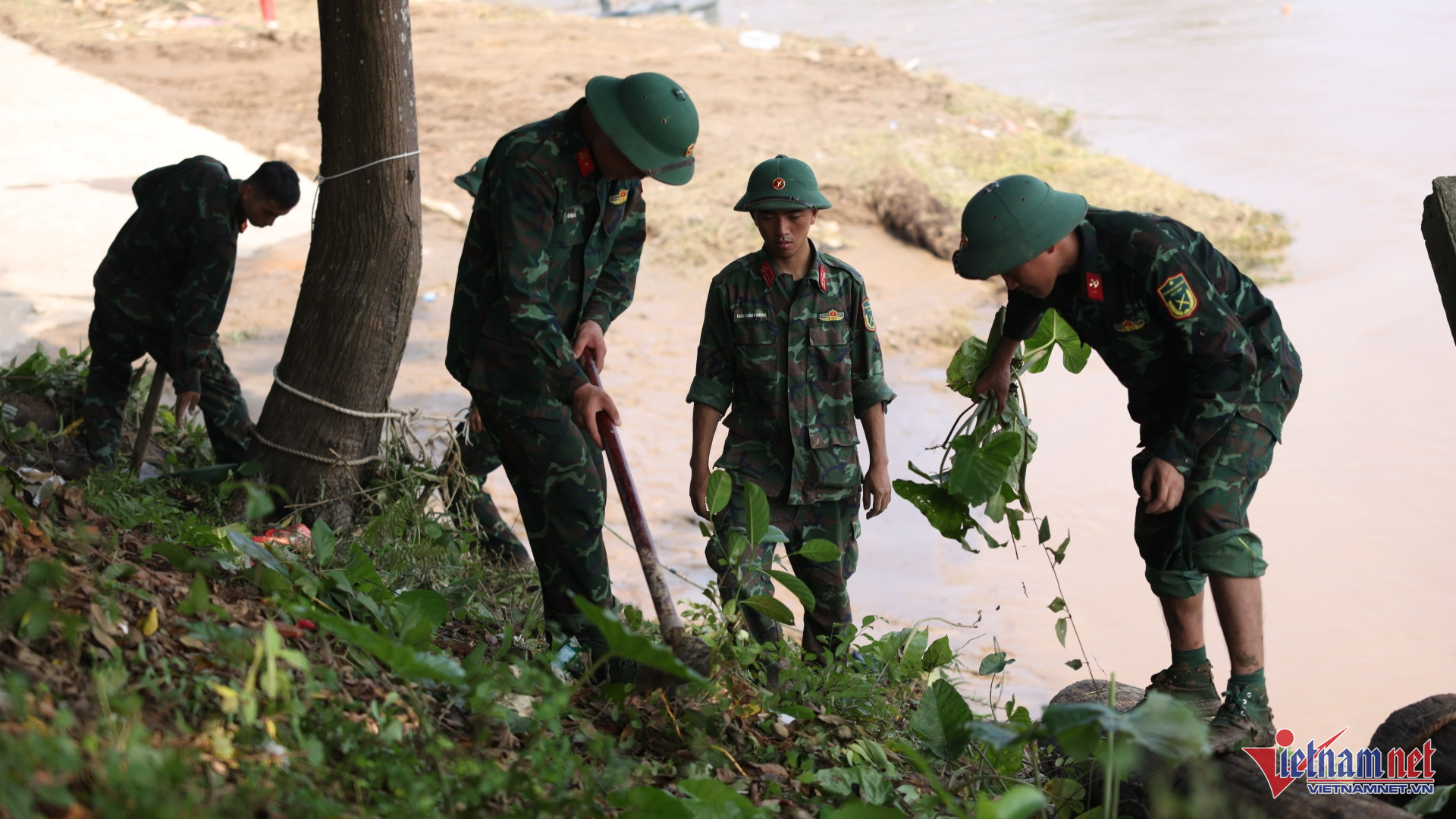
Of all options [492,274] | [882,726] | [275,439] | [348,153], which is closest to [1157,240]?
[882,726]

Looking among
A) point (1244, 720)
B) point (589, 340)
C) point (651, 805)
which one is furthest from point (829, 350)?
point (651, 805)

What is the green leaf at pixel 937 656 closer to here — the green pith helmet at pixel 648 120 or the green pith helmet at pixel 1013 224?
the green pith helmet at pixel 1013 224

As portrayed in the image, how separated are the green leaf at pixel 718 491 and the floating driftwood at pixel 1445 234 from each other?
2.03m

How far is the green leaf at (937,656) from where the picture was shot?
12.5 feet

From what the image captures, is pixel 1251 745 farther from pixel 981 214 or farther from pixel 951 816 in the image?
pixel 981 214

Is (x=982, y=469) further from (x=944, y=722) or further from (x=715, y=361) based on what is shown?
(x=715, y=361)

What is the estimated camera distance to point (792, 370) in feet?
12.7

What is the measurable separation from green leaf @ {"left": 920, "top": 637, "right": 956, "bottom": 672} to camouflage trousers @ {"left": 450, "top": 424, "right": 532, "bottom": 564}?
1.91m

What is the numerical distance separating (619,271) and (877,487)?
1132 millimetres

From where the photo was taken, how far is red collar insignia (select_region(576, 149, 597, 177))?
10.4 ft

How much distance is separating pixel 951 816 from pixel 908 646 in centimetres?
108

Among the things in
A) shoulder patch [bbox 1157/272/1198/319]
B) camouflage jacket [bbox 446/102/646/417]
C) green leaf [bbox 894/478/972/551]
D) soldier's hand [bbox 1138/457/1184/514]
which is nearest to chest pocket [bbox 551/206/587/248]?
camouflage jacket [bbox 446/102/646/417]

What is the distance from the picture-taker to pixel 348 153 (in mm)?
4406

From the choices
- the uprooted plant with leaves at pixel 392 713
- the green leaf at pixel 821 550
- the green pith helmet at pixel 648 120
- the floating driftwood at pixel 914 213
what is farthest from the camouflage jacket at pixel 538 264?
the floating driftwood at pixel 914 213
